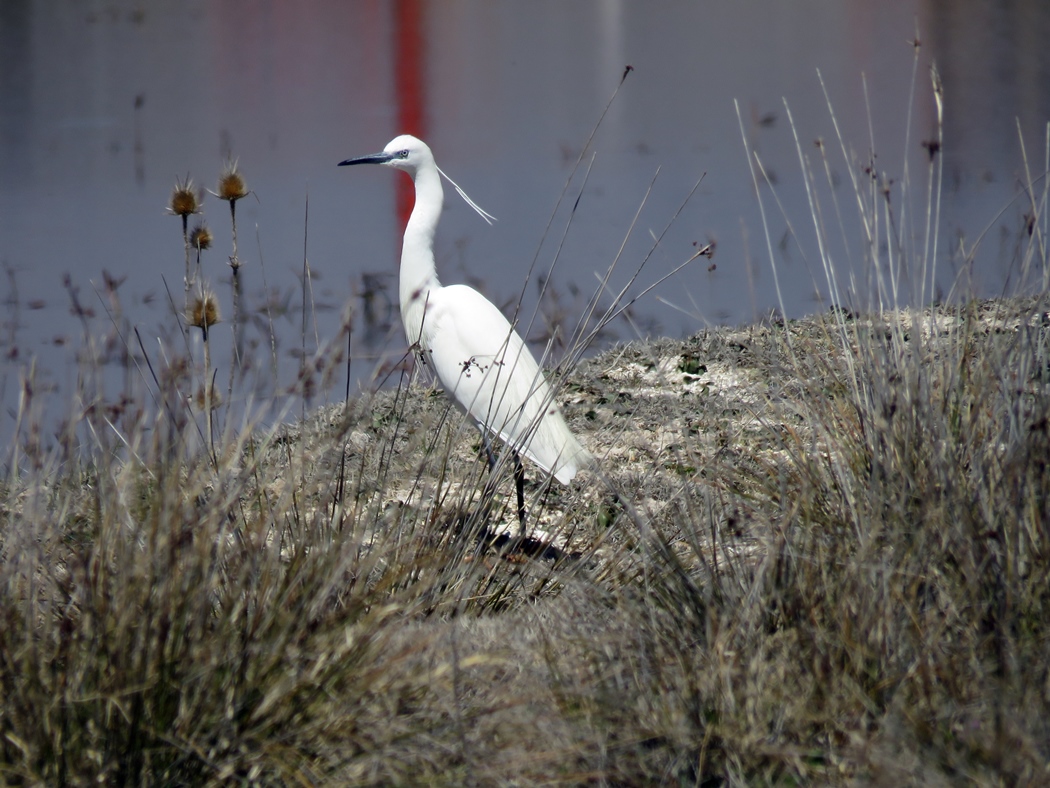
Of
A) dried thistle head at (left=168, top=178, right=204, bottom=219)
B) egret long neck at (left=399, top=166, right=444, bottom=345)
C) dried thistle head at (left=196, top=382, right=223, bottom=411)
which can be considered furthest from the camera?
egret long neck at (left=399, top=166, right=444, bottom=345)

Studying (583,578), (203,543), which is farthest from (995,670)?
(203,543)

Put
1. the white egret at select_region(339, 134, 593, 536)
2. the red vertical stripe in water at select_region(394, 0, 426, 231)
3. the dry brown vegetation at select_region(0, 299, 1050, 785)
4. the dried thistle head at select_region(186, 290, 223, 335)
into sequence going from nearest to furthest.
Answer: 1. the dry brown vegetation at select_region(0, 299, 1050, 785)
2. the dried thistle head at select_region(186, 290, 223, 335)
3. the white egret at select_region(339, 134, 593, 536)
4. the red vertical stripe in water at select_region(394, 0, 426, 231)

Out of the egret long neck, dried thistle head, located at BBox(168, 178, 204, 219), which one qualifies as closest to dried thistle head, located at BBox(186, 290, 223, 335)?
dried thistle head, located at BBox(168, 178, 204, 219)

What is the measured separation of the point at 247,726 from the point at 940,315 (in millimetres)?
1901

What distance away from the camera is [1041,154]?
9.87 metres

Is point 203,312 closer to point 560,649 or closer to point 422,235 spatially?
point 560,649

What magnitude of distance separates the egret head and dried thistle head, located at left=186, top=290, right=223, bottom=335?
1627mm

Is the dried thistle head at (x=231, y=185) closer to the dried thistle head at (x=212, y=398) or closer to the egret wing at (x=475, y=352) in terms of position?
the dried thistle head at (x=212, y=398)

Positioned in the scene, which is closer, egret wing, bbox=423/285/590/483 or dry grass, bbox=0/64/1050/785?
dry grass, bbox=0/64/1050/785

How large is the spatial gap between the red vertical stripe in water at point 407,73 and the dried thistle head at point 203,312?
Answer: 5.38m

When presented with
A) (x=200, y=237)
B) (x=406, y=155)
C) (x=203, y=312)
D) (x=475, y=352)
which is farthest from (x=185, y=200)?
(x=406, y=155)

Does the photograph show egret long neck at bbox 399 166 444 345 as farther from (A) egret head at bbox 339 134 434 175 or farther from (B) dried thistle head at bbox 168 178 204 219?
(B) dried thistle head at bbox 168 178 204 219

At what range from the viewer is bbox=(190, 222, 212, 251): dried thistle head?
7.49 ft

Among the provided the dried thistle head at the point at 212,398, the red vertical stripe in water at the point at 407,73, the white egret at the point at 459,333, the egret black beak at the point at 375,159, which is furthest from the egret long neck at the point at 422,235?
the red vertical stripe in water at the point at 407,73
